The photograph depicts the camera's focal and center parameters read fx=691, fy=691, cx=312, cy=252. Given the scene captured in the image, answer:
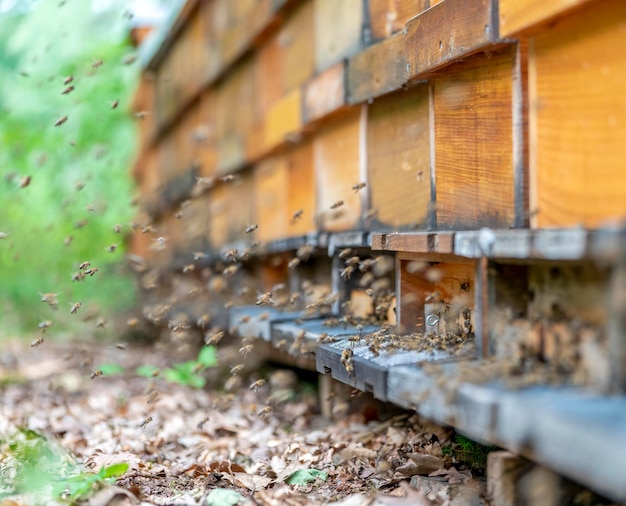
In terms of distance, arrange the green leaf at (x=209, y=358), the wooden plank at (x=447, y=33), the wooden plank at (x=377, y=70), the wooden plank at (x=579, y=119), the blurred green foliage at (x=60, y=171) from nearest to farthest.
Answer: the wooden plank at (x=579, y=119)
the wooden plank at (x=447, y=33)
the wooden plank at (x=377, y=70)
the green leaf at (x=209, y=358)
the blurred green foliage at (x=60, y=171)

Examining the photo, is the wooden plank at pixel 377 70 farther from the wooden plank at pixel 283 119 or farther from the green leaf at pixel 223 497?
the green leaf at pixel 223 497

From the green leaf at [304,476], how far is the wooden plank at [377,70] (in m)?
2.08

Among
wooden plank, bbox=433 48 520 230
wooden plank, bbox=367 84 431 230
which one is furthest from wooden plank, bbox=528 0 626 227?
wooden plank, bbox=367 84 431 230

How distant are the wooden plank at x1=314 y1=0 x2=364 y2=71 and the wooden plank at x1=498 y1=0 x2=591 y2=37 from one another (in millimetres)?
1617

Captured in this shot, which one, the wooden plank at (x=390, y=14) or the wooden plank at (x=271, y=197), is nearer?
the wooden plank at (x=390, y=14)

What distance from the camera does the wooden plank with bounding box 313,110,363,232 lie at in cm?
438

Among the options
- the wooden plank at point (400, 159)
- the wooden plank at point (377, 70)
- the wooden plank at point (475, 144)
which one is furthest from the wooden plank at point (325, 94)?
the wooden plank at point (475, 144)

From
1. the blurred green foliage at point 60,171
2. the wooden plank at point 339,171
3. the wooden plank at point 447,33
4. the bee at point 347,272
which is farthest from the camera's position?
the blurred green foliage at point 60,171

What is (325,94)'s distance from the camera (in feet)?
15.1

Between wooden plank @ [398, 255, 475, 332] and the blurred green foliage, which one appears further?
the blurred green foliage

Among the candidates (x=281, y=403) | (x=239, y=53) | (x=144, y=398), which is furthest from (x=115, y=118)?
(x=281, y=403)

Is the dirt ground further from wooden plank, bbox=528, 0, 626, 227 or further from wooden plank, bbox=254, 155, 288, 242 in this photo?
wooden plank, bbox=528, 0, 626, 227

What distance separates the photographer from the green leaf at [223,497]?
3109 millimetres

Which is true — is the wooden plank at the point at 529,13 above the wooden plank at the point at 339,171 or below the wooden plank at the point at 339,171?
above
